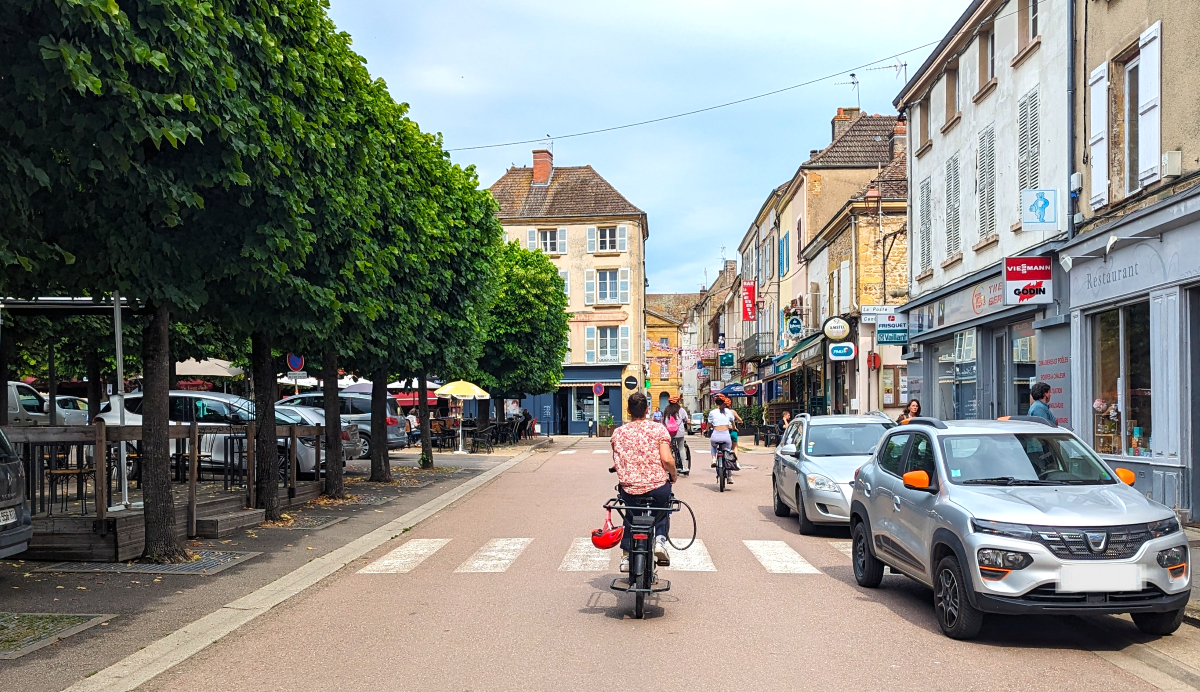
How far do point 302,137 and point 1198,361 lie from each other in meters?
10.9

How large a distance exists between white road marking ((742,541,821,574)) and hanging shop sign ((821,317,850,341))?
1994cm

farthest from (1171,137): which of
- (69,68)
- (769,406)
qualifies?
(769,406)

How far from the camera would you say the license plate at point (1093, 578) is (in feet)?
22.6

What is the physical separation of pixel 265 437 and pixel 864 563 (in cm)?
878

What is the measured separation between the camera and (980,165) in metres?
20.8

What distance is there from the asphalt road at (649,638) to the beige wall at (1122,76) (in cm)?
678

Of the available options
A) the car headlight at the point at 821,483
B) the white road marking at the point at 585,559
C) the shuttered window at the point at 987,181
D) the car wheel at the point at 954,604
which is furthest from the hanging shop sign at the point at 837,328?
the car wheel at the point at 954,604

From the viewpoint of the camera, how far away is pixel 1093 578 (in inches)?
271

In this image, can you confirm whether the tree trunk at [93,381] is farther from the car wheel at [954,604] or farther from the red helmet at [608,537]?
the car wheel at [954,604]

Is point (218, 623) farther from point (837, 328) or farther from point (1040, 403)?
point (837, 328)


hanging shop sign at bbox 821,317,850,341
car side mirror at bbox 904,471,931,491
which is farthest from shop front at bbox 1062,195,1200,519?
hanging shop sign at bbox 821,317,850,341

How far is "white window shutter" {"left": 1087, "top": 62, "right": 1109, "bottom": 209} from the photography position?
15.2 m

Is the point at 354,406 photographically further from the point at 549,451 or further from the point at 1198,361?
the point at 1198,361

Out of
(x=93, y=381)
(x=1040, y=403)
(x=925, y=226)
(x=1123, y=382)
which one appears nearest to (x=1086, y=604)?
(x=1040, y=403)
